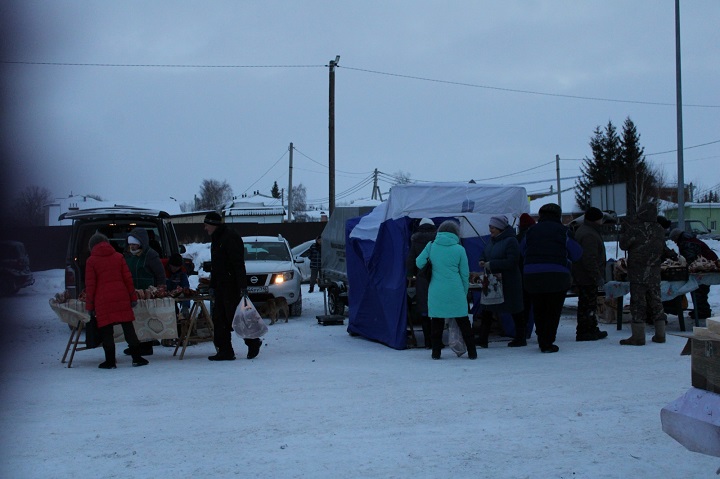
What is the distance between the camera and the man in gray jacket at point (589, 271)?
1059cm

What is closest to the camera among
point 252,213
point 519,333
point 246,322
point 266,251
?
point 246,322

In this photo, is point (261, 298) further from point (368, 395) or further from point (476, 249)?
point (368, 395)

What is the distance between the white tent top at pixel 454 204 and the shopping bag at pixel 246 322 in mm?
2642

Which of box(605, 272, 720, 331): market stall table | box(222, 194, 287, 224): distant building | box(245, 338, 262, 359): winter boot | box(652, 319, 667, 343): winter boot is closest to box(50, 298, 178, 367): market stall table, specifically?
box(245, 338, 262, 359): winter boot

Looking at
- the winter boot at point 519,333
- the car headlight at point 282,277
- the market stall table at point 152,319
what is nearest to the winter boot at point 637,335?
the winter boot at point 519,333

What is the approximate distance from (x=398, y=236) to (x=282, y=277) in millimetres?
5903

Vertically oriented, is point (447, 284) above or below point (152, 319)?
above

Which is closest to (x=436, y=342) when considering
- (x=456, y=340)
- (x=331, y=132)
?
(x=456, y=340)

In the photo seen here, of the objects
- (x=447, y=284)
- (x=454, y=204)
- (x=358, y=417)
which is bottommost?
(x=358, y=417)

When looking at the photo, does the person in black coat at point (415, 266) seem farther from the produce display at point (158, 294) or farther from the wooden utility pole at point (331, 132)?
the wooden utility pole at point (331, 132)

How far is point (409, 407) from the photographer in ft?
21.7

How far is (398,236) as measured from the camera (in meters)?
10.8

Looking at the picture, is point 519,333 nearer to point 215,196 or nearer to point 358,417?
point 358,417

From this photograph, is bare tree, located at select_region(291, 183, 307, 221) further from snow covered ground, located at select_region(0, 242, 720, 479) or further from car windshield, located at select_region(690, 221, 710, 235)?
snow covered ground, located at select_region(0, 242, 720, 479)
